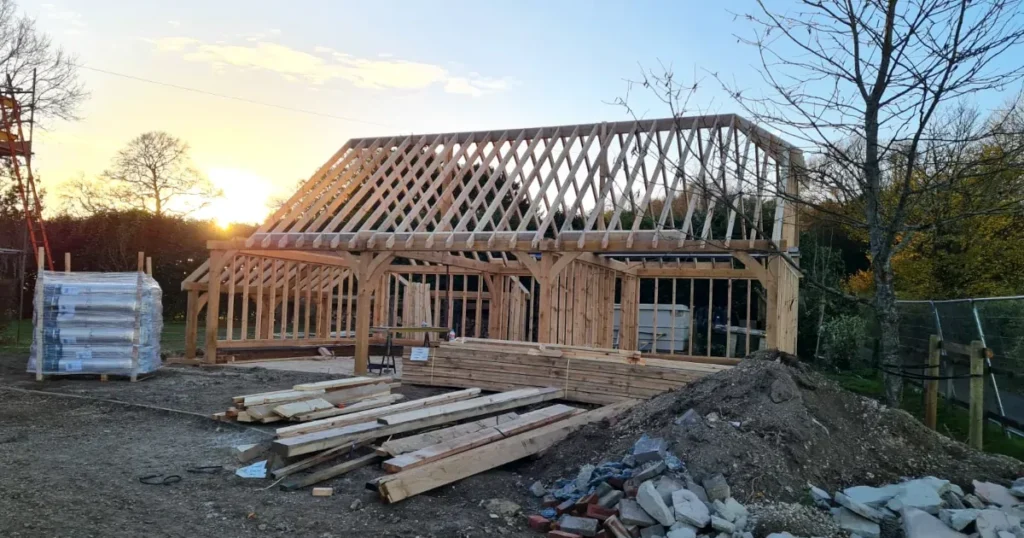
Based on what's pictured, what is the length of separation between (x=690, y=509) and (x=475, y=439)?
8.02 feet

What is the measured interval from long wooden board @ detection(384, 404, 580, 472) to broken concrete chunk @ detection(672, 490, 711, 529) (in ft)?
6.95

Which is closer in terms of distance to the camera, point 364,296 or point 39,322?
point 39,322

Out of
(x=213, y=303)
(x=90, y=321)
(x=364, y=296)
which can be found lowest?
(x=90, y=321)

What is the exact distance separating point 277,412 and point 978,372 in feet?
23.5

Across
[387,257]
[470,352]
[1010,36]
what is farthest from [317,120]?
[1010,36]

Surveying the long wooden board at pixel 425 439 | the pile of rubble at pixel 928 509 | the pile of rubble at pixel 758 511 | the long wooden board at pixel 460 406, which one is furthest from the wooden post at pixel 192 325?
the pile of rubble at pixel 928 509

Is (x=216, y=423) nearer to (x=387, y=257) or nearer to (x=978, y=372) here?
(x=387, y=257)

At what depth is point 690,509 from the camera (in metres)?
4.41

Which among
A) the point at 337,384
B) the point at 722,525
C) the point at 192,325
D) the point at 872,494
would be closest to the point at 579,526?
the point at 722,525

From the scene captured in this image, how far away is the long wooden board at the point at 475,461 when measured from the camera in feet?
17.1

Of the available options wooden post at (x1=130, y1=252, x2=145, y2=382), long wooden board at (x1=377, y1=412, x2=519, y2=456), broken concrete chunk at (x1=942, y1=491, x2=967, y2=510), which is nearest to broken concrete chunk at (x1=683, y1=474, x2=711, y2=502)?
broken concrete chunk at (x1=942, y1=491, x2=967, y2=510)

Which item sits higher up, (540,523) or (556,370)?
(556,370)

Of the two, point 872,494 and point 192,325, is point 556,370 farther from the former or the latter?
point 192,325

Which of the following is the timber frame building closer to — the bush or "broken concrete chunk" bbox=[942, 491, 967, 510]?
the bush
